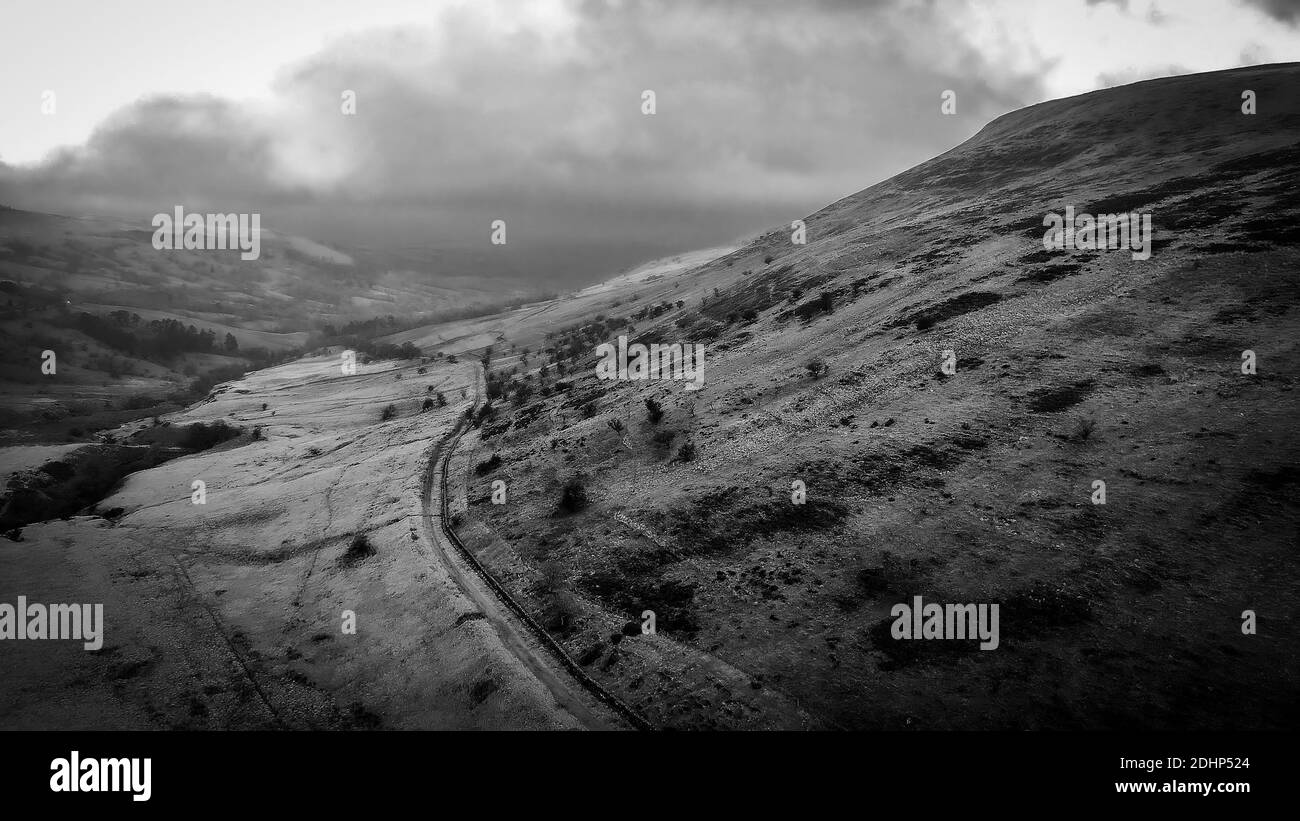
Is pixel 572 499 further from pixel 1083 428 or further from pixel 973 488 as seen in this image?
pixel 1083 428

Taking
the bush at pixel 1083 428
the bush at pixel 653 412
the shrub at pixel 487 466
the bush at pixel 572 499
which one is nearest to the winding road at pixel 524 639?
the shrub at pixel 487 466

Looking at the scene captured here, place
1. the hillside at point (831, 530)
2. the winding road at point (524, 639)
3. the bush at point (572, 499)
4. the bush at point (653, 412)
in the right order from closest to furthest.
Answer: the hillside at point (831, 530) → the winding road at point (524, 639) → the bush at point (572, 499) → the bush at point (653, 412)

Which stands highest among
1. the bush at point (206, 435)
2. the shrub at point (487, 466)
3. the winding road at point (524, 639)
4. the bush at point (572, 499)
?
the bush at point (206, 435)

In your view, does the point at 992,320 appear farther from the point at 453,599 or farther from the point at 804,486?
the point at 453,599

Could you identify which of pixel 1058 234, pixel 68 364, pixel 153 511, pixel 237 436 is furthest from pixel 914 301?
pixel 68 364

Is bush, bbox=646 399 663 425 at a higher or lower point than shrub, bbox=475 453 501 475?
higher

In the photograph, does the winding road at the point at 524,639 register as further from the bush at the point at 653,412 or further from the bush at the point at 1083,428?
the bush at the point at 1083,428

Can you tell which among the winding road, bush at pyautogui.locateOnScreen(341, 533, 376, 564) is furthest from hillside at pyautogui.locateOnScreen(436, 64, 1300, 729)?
bush at pyautogui.locateOnScreen(341, 533, 376, 564)

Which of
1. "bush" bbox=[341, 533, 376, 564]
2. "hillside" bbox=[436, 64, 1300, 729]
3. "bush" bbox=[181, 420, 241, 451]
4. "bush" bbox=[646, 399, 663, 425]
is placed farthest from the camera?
"bush" bbox=[181, 420, 241, 451]

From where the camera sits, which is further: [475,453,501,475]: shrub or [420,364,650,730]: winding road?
[475,453,501,475]: shrub

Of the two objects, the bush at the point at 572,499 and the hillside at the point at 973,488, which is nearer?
the hillside at the point at 973,488

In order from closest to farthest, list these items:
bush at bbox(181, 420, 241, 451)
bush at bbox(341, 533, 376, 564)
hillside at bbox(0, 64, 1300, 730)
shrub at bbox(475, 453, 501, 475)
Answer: hillside at bbox(0, 64, 1300, 730) < bush at bbox(341, 533, 376, 564) < shrub at bbox(475, 453, 501, 475) < bush at bbox(181, 420, 241, 451)

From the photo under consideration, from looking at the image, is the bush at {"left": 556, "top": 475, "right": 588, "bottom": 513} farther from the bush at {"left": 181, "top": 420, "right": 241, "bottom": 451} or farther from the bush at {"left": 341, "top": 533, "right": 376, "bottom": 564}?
the bush at {"left": 181, "top": 420, "right": 241, "bottom": 451}
